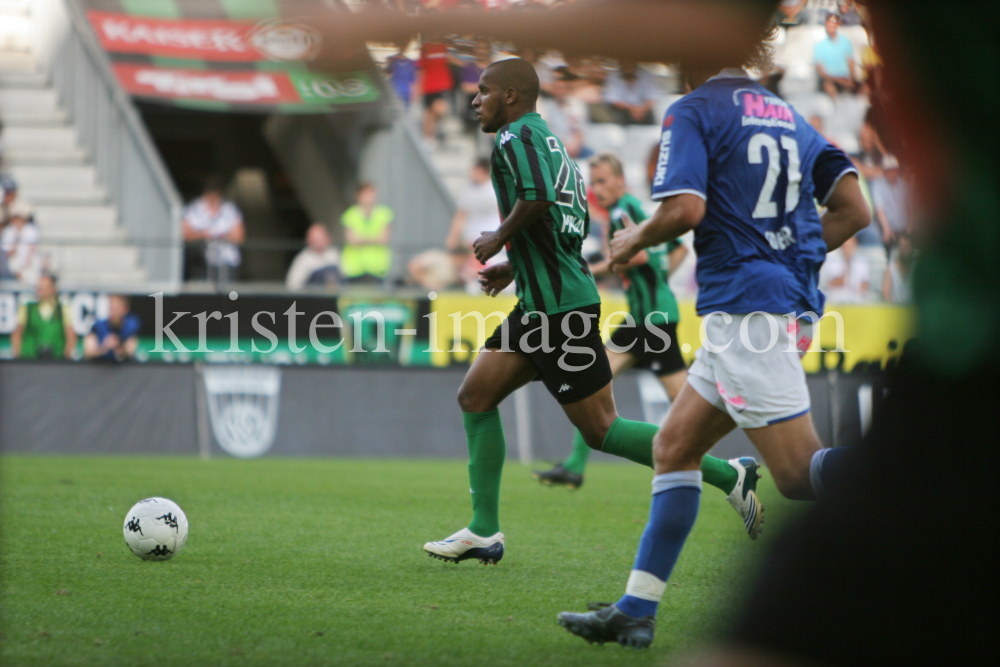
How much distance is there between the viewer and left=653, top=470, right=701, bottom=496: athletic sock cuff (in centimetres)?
342

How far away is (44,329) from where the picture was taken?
12.1 metres

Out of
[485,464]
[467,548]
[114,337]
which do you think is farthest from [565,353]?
[114,337]

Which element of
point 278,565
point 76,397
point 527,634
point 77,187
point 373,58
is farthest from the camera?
point 77,187

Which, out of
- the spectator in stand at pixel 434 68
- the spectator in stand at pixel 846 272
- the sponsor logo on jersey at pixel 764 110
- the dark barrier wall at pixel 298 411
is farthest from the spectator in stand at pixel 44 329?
the spectator in stand at pixel 434 68

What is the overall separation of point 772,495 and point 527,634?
5.21 meters

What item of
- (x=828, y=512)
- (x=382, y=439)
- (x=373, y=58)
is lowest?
(x=382, y=439)

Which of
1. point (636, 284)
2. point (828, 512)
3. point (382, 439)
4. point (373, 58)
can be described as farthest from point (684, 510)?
point (382, 439)

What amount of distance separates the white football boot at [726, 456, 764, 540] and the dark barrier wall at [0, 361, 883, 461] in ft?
22.9

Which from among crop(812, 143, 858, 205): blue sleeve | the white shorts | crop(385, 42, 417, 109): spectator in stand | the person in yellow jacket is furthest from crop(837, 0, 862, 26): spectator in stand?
the person in yellow jacket

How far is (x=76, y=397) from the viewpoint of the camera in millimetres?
12031

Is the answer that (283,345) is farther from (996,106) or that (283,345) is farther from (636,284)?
(996,106)

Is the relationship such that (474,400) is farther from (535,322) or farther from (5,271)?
(5,271)

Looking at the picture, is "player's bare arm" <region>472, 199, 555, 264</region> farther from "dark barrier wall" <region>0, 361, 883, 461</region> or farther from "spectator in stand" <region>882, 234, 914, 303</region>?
"dark barrier wall" <region>0, 361, 883, 461</region>

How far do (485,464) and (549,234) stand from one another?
116 centimetres
